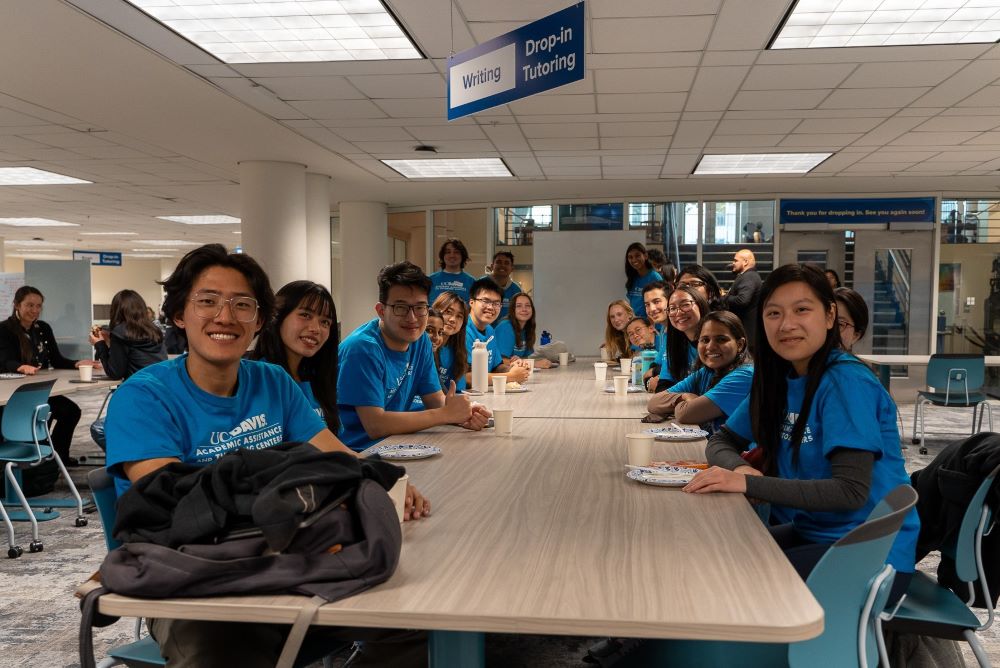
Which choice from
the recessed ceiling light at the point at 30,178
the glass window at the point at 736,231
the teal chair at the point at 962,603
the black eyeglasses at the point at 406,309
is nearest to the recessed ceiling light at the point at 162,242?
the recessed ceiling light at the point at 30,178

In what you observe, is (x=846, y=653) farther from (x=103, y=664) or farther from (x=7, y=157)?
(x=7, y=157)

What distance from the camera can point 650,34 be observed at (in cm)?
433

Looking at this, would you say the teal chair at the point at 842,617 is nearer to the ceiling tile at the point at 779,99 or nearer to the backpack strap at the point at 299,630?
the backpack strap at the point at 299,630

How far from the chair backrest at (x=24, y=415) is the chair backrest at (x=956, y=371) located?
6.71 metres

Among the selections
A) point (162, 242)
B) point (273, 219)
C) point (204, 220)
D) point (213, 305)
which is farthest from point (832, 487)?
point (162, 242)

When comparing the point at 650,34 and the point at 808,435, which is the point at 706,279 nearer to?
the point at 650,34

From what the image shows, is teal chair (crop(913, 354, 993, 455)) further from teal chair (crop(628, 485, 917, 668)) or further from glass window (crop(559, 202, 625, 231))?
teal chair (crop(628, 485, 917, 668))

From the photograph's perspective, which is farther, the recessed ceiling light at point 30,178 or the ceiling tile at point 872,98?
the recessed ceiling light at point 30,178

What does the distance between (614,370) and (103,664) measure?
4.40 metres

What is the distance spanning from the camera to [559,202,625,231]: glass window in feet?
36.8

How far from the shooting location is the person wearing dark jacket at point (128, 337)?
18.1ft

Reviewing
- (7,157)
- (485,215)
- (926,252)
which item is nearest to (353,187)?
(485,215)

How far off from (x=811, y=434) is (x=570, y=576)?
36.8 inches

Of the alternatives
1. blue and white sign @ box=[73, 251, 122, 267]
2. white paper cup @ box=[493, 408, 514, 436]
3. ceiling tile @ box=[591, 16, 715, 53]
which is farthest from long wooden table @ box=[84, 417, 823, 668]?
blue and white sign @ box=[73, 251, 122, 267]
